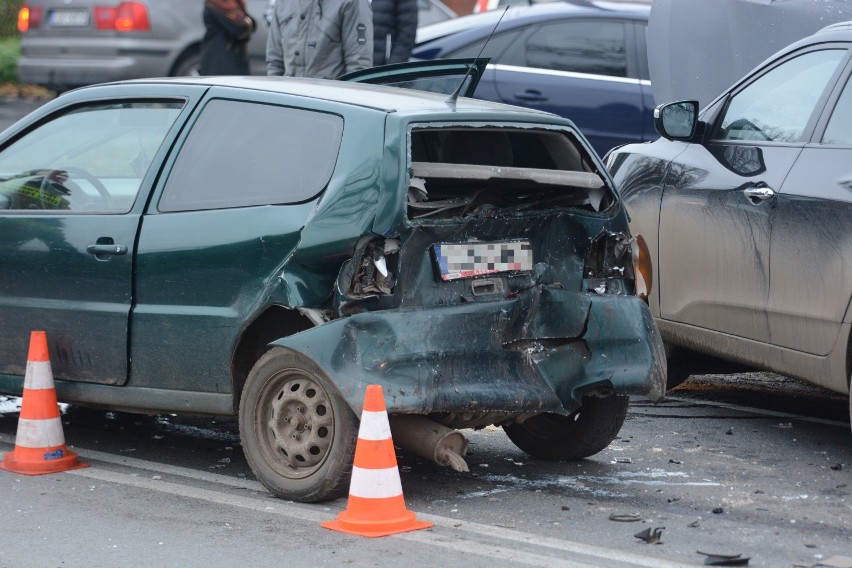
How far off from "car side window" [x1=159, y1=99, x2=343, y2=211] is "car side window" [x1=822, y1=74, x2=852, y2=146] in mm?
2135

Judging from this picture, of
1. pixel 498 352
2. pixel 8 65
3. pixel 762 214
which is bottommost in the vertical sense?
pixel 498 352

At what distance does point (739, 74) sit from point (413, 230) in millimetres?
4111

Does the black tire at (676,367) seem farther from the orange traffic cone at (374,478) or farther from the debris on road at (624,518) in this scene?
the orange traffic cone at (374,478)

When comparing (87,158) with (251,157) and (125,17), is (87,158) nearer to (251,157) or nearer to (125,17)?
(251,157)

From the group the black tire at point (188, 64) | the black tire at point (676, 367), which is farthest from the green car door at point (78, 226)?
the black tire at point (188, 64)

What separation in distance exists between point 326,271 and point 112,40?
9313mm

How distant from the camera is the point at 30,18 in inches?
567

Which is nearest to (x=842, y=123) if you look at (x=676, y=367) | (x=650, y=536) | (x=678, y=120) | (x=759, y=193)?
(x=759, y=193)

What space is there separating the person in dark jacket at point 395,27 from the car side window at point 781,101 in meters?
3.94

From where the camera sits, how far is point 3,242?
Result: 6.18 m

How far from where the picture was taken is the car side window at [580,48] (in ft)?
35.8

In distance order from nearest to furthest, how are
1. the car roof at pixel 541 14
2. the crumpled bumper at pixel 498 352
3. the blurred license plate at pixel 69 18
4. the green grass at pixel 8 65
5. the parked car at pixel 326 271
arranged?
1. the crumpled bumper at pixel 498 352
2. the parked car at pixel 326 271
3. the car roof at pixel 541 14
4. the blurred license plate at pixel 69 18
5. the green grass at pixel 8 65

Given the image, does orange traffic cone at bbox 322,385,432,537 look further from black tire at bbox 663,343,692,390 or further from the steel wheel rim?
black tire at bbox 663,343,692,390

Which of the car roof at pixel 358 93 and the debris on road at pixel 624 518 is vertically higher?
the car roof at pixel 358 93
